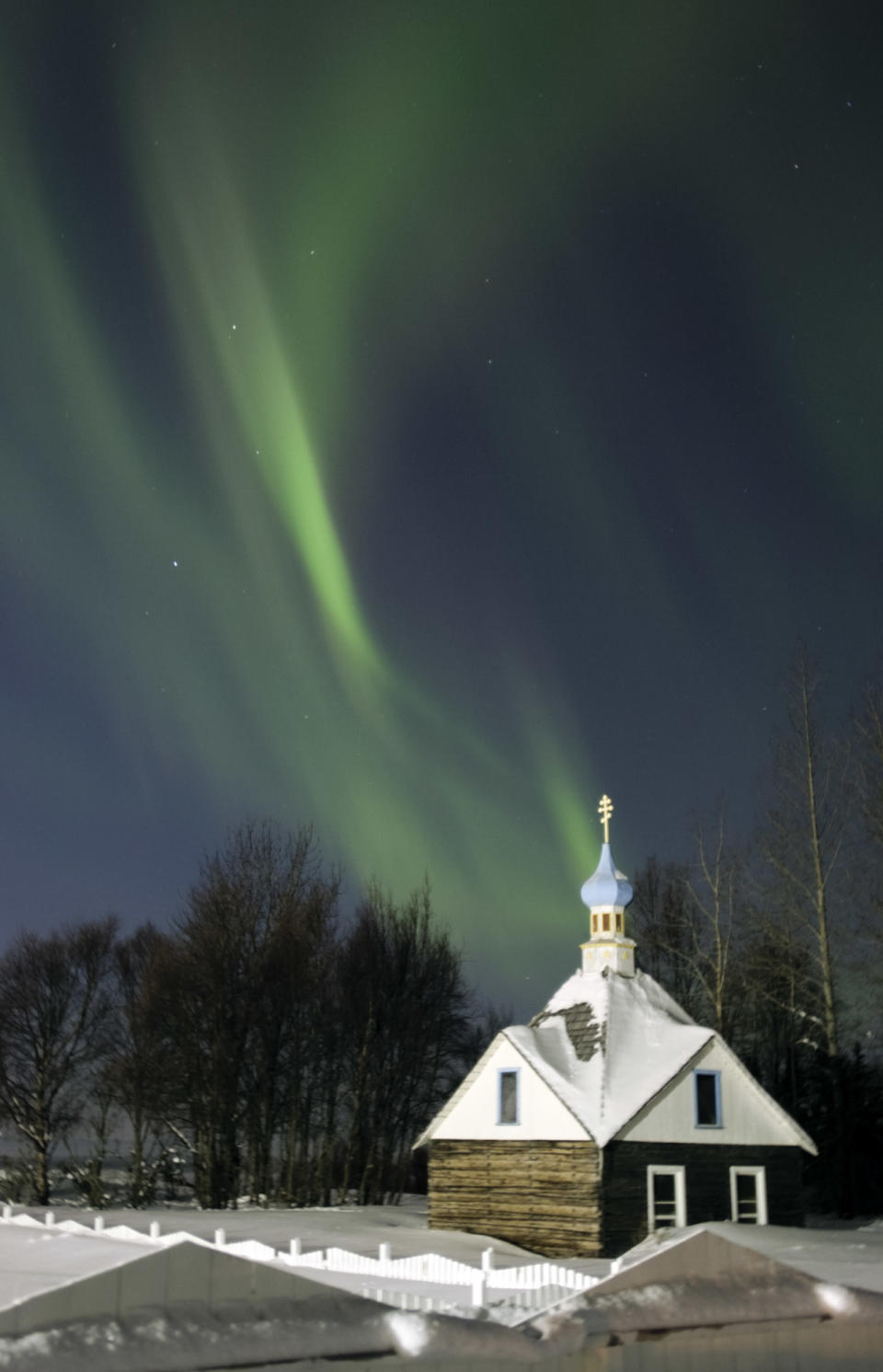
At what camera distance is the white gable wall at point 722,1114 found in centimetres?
2806

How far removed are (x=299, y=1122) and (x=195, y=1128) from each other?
16.1 feet

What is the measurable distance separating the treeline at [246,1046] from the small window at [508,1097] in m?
20.3

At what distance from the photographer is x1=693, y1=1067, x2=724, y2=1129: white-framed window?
28.7 meters

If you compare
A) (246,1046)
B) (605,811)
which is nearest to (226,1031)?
(246,1046)

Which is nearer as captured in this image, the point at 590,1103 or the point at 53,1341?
the point at 53,1341

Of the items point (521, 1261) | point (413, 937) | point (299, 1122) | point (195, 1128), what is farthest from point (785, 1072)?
point (521, 1261)

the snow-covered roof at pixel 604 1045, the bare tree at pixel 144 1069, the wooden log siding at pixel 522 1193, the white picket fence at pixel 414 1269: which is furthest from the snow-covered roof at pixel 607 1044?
the bare tree at pixel 144 1069

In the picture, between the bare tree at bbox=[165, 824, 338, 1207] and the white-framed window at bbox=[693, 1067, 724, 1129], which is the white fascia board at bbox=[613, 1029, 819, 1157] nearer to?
the white-framed window at bbox=[693, 1067, 724, 1129]

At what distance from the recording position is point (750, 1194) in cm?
2908

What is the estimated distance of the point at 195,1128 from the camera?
158 ft

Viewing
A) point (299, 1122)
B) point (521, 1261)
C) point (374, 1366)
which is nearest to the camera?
point (374, 1366)

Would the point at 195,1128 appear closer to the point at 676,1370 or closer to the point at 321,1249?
the point at 321,1249

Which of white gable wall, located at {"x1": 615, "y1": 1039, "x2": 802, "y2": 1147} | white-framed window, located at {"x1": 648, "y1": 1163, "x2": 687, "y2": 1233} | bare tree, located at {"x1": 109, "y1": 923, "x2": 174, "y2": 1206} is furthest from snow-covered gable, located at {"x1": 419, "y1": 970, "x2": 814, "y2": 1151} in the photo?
bare tree, located at {"x1": 109, "y1": 923, "x2": 174, "y2": 1206}

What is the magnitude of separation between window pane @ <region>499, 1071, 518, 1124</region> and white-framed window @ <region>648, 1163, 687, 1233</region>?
3.40 m
